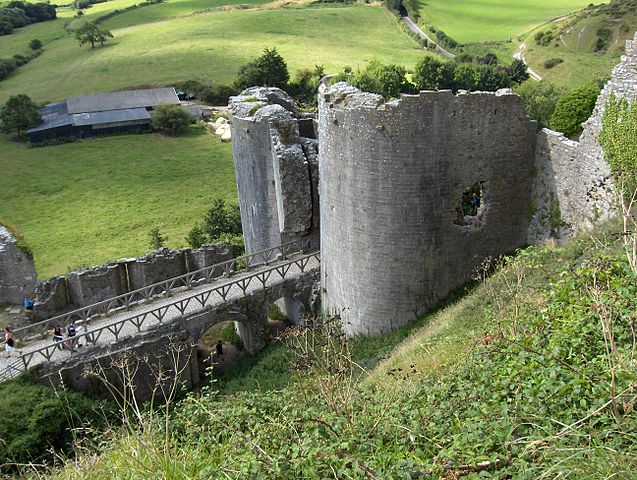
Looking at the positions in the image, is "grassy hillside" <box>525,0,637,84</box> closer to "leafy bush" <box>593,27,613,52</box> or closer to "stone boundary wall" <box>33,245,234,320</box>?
"leafy bush" <box>593,27,613,52</box>

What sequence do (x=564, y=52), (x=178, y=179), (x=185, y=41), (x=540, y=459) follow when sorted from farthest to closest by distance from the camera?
(x=185, y=41), (x=564, y=52), (x=178, y=179), (x=540, y=459)

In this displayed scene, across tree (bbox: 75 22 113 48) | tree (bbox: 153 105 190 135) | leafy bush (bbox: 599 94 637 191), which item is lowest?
tree (bbox: 153 105 190 135)

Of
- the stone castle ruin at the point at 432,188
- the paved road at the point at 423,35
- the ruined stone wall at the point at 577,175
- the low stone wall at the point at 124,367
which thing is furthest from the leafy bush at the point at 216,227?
the paved road at the point at 423,35

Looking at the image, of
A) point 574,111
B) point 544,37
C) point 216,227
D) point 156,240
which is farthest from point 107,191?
point 544,37

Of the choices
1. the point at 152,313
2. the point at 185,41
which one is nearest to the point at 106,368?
the point at 152,313

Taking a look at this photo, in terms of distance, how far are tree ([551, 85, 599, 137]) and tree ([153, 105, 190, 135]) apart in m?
34.8

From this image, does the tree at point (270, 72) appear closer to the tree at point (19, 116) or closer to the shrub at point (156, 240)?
the tree at point (19, 116)

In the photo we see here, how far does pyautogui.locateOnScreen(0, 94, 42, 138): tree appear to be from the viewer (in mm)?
52250

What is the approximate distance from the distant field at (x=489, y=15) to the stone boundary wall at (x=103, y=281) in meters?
59.2

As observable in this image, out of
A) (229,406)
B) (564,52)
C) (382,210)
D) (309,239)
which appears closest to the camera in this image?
(229,406)

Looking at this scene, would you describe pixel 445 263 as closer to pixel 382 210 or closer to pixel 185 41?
pixel 382 210

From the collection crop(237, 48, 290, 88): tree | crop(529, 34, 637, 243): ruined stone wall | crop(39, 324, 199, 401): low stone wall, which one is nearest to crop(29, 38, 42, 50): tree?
crop(237, 48, 290, 88): tree

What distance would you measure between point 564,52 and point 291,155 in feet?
152

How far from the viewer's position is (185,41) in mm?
79125
